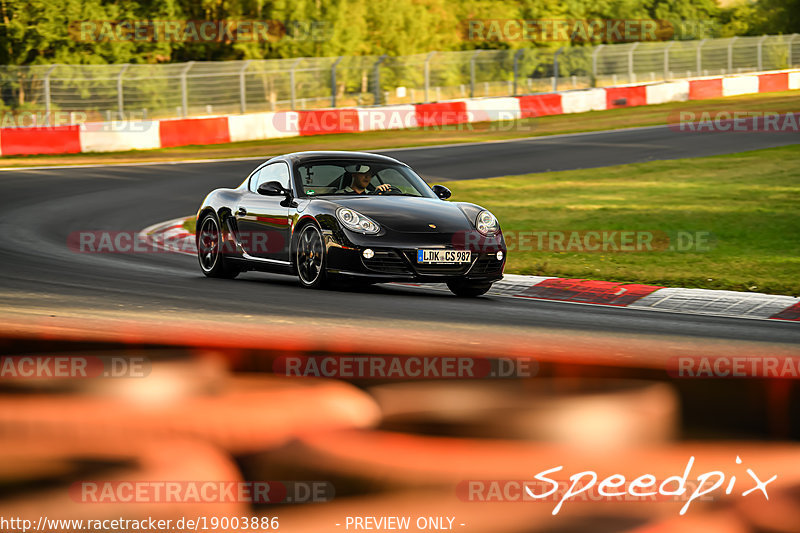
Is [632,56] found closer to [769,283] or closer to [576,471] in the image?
[769,283]

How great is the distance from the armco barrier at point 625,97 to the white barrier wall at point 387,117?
25.4 feet

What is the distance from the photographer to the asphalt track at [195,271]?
8844mm

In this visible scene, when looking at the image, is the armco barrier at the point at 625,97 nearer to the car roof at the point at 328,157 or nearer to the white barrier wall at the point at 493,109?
the white barrier wall at the point at 493,109

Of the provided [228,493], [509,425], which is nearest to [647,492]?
[509,425]

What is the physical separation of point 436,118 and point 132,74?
354 inches

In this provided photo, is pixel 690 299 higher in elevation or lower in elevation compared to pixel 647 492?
lower

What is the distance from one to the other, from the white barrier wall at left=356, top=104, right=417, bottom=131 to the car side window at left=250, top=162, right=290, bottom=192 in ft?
68.5

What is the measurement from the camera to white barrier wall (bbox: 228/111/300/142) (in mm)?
31266

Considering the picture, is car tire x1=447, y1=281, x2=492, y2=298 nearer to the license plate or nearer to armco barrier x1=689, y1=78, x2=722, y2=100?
the license plate

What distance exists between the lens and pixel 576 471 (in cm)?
453

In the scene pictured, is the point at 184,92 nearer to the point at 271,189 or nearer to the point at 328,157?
the point at 328,157

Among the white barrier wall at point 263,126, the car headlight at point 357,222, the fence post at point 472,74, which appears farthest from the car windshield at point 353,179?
the fence post at point 472,74

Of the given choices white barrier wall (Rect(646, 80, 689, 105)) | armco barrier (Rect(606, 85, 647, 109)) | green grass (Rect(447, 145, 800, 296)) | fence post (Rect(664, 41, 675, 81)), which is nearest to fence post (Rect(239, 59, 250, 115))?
armco barrier (Rect(606, 85, 647, 109))

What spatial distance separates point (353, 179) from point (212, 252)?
1959mm
